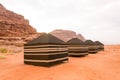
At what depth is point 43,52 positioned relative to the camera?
8.58m

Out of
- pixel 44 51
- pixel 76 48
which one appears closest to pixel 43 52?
pixel 44 51

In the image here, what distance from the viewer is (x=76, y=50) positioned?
1509 centimetres

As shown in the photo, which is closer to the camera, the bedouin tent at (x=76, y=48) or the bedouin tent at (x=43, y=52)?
the bedouin tent at (x=43, y=52)

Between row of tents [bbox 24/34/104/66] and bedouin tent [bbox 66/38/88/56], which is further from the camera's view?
bedouin tent [bbox 66/38/88/56]

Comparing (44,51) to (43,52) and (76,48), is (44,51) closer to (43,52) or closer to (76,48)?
(43,52)

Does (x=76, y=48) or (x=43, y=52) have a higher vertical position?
(x=76, y=48)

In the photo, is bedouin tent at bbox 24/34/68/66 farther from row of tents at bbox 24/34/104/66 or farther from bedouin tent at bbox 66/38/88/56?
bedouin tent at bbox 66/38/88/56

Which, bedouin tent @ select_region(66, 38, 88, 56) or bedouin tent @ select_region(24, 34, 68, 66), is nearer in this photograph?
bedouin tent @ select_region(24, 34, 68, 66)

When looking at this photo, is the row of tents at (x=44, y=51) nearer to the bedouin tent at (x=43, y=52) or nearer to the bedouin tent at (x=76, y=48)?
the bedouin tent at (x=43, y=52)

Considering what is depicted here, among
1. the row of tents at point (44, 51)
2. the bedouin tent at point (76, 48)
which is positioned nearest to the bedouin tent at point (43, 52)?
the row of tents at point (44, 51)

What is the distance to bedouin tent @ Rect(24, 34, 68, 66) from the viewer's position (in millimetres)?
8430

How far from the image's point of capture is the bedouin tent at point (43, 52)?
8.43m

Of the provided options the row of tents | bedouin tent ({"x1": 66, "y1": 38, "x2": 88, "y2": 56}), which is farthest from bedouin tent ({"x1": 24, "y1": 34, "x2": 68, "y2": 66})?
bedouin tent ({"x1": 66, "y1": 38, "x2": 88, "y2": 56})

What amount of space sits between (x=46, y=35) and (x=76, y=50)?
6567 millimetres
